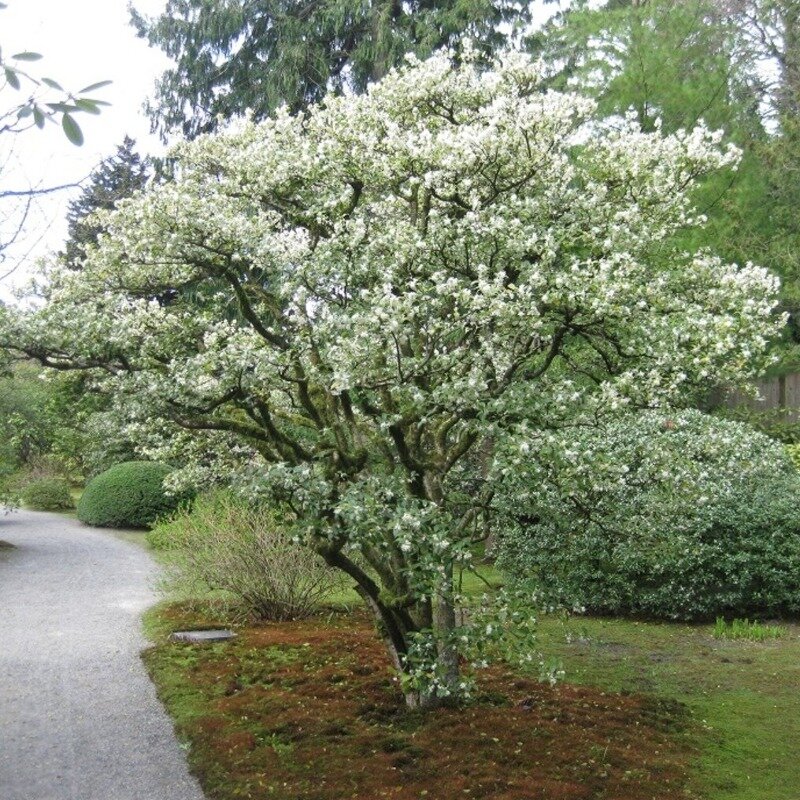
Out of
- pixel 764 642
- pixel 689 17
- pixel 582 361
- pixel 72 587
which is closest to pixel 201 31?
pixel 689 17

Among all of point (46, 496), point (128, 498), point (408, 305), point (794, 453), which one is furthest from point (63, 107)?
point (46, 496)

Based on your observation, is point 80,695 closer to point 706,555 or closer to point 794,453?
point 706,555

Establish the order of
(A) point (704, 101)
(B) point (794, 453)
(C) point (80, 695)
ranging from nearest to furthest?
(C) point (80, 695)
(B) point (794, 453)
(A) point (704, 101)

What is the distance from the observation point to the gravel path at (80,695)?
16.8ft

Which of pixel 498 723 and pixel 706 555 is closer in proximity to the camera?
pixel 498 723

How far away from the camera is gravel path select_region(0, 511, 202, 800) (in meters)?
5.11

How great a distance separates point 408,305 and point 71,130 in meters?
2.57

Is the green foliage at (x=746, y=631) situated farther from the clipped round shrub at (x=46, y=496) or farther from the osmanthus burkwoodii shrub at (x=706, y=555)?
the clipped round shrub at (x=46, y=496)

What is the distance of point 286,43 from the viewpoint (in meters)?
16.9

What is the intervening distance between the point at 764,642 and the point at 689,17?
32.3 feet

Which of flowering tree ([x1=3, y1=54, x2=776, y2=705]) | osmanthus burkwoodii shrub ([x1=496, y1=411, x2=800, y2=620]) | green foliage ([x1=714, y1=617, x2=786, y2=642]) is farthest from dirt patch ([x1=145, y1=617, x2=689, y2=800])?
green foliage ([x1=714, y1=617, x2=786, y2=642])

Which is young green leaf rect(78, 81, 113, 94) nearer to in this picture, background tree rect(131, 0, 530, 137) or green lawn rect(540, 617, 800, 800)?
green lawn rect(540, 617, 800, 800)

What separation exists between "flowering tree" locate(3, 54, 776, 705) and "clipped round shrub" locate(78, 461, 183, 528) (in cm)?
1261

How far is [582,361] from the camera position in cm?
710
